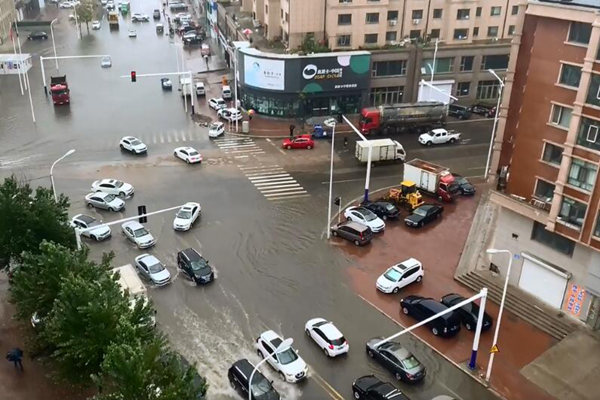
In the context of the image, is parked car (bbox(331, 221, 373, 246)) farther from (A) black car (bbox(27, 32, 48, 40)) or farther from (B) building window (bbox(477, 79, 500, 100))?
(A) black car (bbox(27, 32, 48, 40))

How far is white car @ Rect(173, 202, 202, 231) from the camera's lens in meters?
44.6

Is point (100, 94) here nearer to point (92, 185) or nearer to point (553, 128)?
point (92, 185)

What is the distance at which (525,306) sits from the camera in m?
36.3

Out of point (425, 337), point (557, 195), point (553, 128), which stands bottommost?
point (425, 337)

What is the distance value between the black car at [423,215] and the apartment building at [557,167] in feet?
26.2

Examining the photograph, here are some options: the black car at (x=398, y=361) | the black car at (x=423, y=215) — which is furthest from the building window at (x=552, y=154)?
the black car at (x=398, y=361)

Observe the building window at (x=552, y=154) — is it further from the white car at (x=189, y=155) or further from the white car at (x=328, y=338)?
the white car at (x=189, y=155)

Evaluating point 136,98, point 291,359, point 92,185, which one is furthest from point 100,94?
point 291,359

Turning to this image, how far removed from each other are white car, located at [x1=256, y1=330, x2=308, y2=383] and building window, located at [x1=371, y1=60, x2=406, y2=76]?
145 feet

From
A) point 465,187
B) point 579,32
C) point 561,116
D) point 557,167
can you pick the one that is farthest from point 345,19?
point 557,167

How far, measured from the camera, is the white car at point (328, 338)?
32062mm

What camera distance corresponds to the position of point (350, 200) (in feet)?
164

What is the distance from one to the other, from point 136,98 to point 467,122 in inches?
1620

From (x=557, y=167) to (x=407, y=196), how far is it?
15229mm
